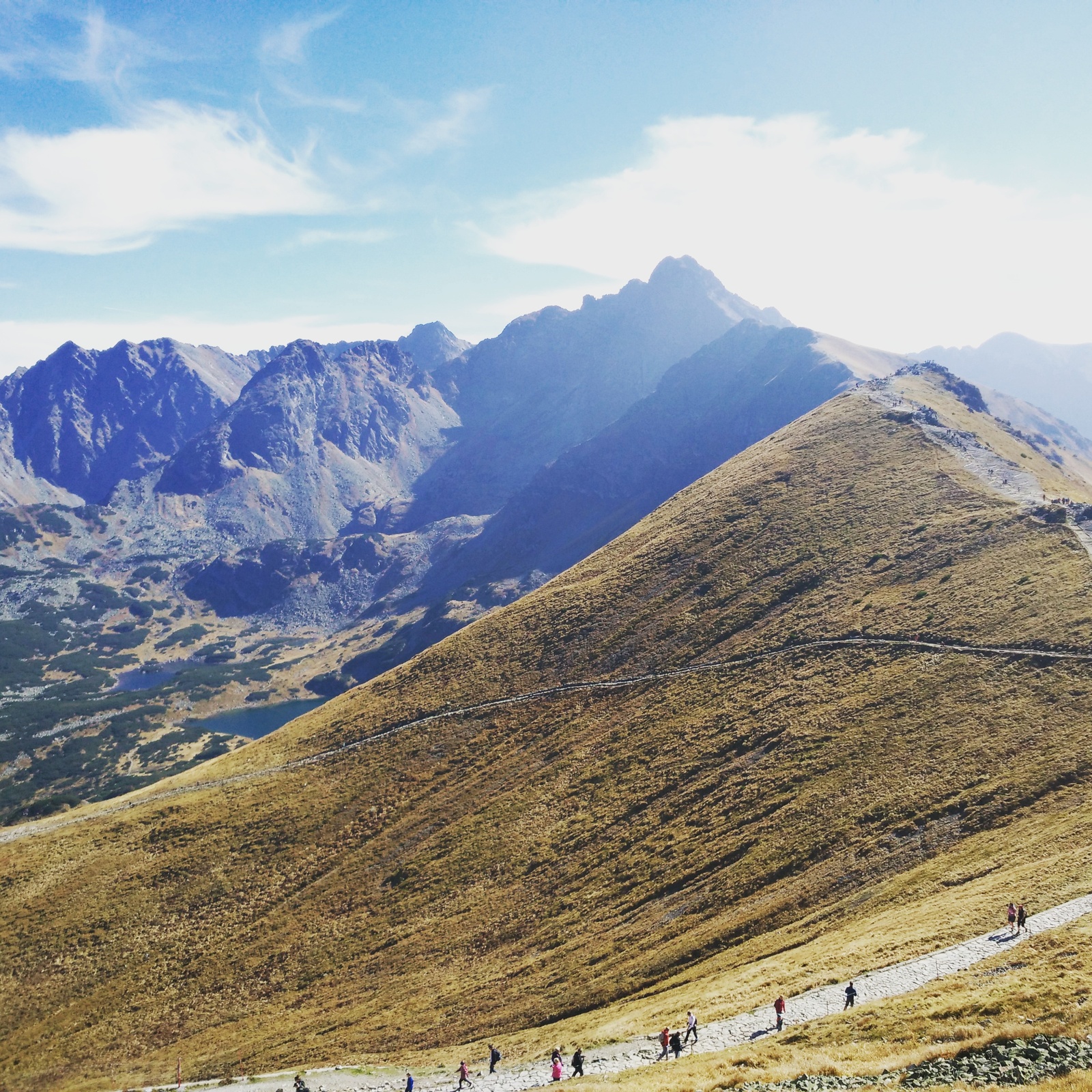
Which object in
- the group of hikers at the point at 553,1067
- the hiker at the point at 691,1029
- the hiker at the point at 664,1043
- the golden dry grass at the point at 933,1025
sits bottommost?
the group of hikers at the point at 553,1067

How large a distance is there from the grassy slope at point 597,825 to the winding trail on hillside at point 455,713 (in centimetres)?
180

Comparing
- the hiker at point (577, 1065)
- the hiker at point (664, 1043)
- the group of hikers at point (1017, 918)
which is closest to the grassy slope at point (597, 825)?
the group of hikers at point (1017, 918)

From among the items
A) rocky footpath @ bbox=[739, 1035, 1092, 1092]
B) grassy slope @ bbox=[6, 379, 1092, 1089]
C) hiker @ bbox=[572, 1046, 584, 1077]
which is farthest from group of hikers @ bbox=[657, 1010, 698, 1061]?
rocky footpath @ bbox=[739, 1035, 1092, 1092]

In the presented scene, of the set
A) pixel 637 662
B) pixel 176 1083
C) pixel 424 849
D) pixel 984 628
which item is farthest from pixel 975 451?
pixel 176 1083

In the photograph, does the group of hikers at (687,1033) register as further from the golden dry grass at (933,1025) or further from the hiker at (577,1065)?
the golden dry grass at (933,1025)

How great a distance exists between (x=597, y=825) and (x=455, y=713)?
3117 cm

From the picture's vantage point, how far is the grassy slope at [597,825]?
164 ft

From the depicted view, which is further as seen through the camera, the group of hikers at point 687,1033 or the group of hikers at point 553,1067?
the group of hikers at point 553,1067

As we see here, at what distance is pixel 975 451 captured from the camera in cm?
11319

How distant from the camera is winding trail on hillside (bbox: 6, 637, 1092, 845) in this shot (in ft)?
260

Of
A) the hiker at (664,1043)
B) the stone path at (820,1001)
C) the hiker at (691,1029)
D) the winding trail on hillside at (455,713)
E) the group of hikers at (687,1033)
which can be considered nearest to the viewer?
the stone path at (820,1001)

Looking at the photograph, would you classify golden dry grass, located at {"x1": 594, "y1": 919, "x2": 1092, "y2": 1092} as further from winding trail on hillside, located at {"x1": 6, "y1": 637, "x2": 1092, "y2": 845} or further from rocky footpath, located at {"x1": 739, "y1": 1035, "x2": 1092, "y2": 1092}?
winding trail on hillside, located at {"x1": 6, "y1": 637, "x2": 1092, "y2": 845}

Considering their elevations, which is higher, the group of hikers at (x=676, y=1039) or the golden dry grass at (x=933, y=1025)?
the golden dry grass at (x=933, y=1025)

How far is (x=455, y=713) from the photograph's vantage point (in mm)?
92000
